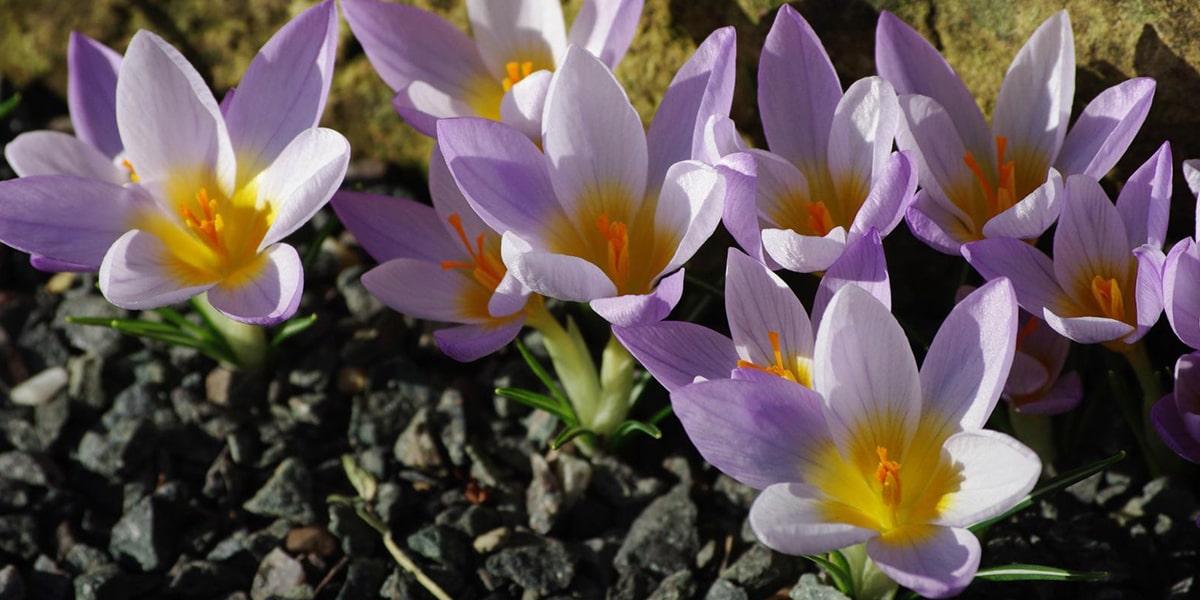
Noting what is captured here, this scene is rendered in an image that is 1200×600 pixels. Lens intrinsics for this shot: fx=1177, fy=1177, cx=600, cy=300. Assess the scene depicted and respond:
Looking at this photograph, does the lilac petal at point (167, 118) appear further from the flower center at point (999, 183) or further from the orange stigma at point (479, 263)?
the flower center at point (999, 183)

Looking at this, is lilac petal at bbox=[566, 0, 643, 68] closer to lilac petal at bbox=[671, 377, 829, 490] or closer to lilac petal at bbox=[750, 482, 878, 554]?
lilac petal at bbox=[671, 377, 829, 490]

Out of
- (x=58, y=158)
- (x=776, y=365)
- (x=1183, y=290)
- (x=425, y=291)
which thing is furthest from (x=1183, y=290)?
(x=58, y=158)

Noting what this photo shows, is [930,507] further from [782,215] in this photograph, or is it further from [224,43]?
[224,43]

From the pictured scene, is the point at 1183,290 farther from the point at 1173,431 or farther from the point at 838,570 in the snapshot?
the point at 838,570

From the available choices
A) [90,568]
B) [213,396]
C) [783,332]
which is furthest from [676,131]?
[90,568]

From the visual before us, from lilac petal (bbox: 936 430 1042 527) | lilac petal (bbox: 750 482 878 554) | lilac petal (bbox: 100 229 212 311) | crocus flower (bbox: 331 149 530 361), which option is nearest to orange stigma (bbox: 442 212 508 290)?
crocus flower (bbox: 331 149 530 361)

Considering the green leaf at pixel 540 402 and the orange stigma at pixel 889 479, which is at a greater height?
the orange stigma at pixel 889 479

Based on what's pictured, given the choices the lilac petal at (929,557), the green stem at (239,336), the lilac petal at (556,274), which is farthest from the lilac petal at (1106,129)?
the green stem at (239,336)
